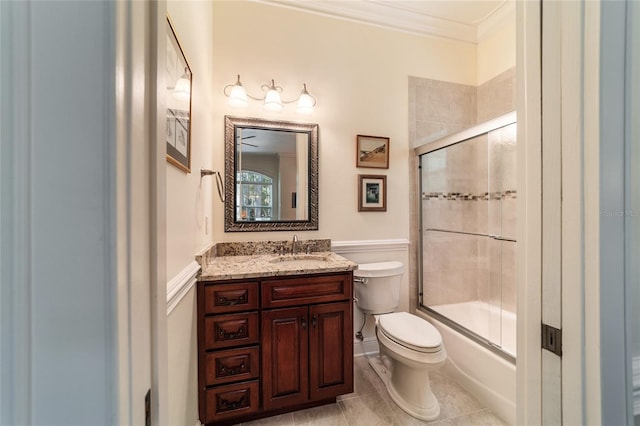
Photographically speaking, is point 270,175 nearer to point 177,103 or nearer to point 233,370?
point 177,103

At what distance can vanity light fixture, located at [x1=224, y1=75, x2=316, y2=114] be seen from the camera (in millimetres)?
1784

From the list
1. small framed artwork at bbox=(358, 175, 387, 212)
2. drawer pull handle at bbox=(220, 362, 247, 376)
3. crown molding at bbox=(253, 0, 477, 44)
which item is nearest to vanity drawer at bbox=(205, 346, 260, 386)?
drawer pull handle at bbox=(220, 362, 247, 376)

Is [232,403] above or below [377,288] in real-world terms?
below

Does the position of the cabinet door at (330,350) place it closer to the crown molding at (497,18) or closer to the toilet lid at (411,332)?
the toilet lid at (411,332)

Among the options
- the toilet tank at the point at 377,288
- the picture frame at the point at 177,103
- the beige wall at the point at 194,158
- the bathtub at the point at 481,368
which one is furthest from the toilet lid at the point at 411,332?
the picture frame at the point at 177,103

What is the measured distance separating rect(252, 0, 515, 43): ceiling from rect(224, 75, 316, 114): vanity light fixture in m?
0.67

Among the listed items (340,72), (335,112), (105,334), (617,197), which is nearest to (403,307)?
(335,112)

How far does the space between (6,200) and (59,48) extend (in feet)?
0.61

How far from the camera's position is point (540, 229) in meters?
0.58

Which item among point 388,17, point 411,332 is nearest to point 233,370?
point 411,332

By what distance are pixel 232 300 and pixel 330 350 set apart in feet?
2.16

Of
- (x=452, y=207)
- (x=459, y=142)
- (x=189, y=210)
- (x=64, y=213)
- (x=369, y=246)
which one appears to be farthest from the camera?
(x=452, y=207)

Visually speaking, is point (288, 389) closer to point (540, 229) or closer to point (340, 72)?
point (540, 229)

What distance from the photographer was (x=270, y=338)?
1.42 m
